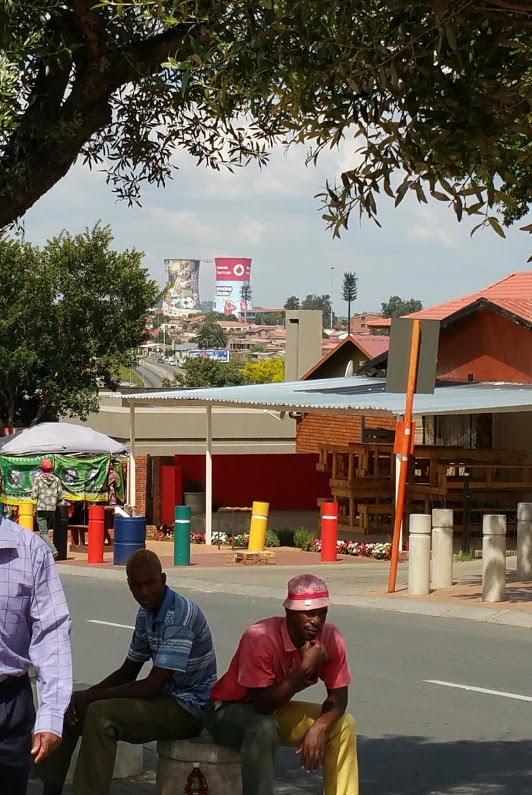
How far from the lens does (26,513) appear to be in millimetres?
24234

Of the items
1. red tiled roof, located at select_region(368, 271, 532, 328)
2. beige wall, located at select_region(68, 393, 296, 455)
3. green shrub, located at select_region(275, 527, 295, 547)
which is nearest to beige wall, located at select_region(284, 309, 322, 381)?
beige wall, located at select_region(68, 393, 296, 455)

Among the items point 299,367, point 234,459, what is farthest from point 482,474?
point 299,367

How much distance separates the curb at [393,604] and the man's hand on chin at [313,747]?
8609 millimetres

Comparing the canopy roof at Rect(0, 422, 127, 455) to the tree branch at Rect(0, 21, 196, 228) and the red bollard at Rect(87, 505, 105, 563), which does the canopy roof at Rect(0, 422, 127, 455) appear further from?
the tree branch at Rect(0, 21, 196, 228)

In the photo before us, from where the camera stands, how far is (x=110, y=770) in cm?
602

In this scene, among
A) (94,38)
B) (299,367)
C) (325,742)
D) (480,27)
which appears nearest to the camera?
(325,742)

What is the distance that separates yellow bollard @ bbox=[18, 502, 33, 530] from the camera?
23948mm

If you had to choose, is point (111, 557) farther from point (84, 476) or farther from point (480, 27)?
point (480, 27)

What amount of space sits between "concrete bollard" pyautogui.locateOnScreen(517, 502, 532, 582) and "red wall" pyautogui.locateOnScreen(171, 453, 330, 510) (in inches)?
510

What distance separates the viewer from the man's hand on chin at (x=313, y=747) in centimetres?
568

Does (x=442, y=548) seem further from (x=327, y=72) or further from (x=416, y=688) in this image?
(x=327, y=72)

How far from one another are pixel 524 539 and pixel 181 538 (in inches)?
244

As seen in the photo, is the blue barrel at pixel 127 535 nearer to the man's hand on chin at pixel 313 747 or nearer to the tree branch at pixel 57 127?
the tree branch at pixel 57 127

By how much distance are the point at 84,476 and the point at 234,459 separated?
4023 mm
